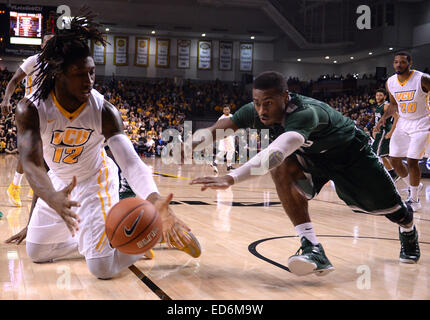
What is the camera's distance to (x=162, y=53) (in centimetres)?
3134

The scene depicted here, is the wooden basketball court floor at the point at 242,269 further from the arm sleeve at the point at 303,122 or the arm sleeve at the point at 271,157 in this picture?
the arm sleeve at the point at 303,122

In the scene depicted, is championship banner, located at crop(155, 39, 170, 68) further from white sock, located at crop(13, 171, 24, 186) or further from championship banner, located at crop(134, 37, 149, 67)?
white sock, located at crop(13, 171, 24, 186)

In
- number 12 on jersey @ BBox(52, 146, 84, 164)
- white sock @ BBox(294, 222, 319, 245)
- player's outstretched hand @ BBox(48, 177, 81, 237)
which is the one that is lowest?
white sock @ BBox(294, 222, 319, 245)

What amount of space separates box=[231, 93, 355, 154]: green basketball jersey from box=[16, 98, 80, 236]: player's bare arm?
142 cm

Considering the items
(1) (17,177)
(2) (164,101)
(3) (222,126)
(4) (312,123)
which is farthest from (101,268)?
(2) (164,101)

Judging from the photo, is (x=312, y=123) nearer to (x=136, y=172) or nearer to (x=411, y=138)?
(x=136, y=172)

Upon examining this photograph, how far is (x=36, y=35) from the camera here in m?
18.1

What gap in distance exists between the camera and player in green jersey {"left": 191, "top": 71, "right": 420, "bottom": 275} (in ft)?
11.5

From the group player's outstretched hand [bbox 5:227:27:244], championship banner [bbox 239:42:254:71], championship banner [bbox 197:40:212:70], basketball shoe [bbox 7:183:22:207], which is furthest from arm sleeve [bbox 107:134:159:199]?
championship banner [bbox 239:42:254:71]

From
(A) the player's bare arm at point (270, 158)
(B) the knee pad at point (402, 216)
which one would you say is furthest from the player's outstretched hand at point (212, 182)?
(B) the knee pad at point (402, 216)

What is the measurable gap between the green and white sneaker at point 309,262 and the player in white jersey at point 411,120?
4.35 meters
